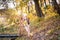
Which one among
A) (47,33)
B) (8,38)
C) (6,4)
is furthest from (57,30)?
(6,4)

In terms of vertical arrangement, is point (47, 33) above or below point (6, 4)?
below

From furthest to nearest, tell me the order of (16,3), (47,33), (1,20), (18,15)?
1. (1,20)
2. (16,3)
3. (18,15)
4. (47,33)

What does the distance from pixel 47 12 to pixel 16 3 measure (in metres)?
2.65

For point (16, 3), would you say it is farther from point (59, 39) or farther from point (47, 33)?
point (59, 39)

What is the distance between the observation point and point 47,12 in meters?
14.5

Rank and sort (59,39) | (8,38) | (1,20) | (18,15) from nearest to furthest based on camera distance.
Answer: (59,39) < (8,38) < (18,15) < (1,20)

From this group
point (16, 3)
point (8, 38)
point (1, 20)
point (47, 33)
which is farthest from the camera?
point (1, 20)

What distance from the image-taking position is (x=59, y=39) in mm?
8672

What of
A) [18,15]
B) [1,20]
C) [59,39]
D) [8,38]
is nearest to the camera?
[59,39]

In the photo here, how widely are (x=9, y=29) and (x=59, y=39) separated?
5611 mm

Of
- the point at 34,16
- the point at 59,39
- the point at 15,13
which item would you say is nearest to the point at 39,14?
the point at 34,16

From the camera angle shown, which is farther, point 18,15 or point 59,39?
point 18,15

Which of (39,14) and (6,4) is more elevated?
(6,4)

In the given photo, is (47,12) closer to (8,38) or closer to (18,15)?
(18,15)
